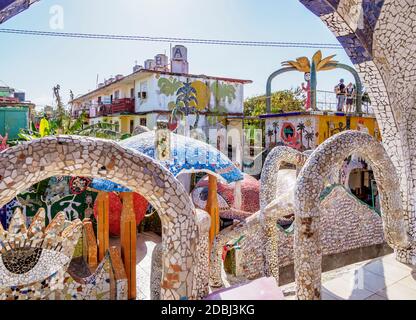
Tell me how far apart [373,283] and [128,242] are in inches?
144

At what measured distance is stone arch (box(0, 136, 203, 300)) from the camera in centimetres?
204

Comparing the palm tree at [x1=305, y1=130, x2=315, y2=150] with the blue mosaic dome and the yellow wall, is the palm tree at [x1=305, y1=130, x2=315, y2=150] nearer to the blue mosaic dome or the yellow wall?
the yellow wall

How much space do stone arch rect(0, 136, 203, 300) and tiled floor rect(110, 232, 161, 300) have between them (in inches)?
128

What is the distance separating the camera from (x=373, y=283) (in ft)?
15.5

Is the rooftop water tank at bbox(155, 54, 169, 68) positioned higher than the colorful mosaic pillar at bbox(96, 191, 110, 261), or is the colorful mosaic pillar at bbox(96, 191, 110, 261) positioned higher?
the rooftop water tank at bbox(155, 54, 169, 68)

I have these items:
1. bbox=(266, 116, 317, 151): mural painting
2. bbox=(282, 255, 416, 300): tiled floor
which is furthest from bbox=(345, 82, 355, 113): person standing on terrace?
bbox=(282, 255, 416, 300): tiled floor

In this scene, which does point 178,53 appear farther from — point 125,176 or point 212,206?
point 125,176

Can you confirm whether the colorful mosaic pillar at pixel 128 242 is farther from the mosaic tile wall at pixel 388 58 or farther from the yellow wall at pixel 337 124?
the yellow wall at pixel 337 124

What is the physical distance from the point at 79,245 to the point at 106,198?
4.95ft

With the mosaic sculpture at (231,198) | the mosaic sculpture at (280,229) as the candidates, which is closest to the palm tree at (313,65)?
the mosaic sculpture at (231,198)

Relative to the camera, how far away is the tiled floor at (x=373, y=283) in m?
4.39

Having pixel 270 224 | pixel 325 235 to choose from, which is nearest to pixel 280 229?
pixel 270 224

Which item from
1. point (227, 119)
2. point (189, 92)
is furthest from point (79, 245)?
point (227, 119)
